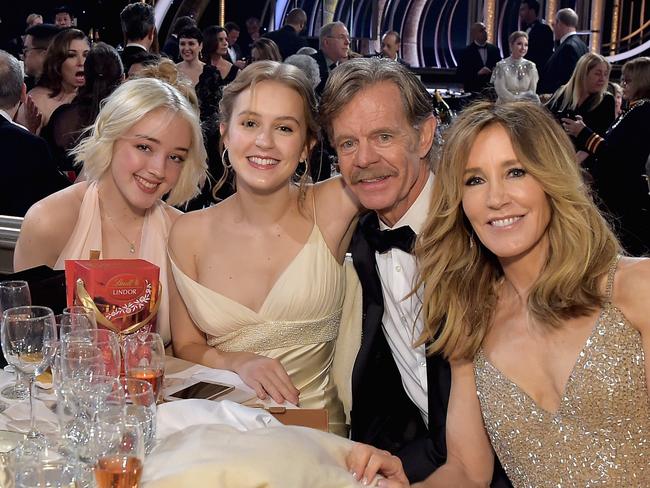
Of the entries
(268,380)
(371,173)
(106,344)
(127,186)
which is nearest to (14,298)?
(106,344)

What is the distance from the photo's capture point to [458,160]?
220 centimetres

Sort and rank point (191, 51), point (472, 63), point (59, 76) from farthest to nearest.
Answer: point (472, 63), point (191, 51), point (59, 76)

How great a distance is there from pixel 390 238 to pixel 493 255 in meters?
0.46

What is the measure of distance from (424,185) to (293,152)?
0.45 meters

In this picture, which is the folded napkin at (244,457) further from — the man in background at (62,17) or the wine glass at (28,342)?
the man in background at (62,17)

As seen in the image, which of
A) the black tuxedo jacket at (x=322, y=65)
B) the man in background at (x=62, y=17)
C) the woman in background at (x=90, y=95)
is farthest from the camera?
the man in background at (x=62, y=17)

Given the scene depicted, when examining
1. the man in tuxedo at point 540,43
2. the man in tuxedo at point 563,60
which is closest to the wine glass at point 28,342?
the man in tuxedo at point 563,60

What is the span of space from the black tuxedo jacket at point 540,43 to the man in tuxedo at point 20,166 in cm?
747

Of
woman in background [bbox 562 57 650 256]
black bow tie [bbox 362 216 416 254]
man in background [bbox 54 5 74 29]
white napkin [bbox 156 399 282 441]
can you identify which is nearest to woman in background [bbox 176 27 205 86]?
woman in background [bbox 562 57 650 256]

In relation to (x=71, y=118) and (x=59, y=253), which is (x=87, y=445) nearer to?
(x=59, y=253)

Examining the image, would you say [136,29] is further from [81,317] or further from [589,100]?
[81,317]

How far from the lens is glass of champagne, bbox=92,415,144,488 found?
4.40ft

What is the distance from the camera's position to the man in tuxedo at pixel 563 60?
8.95 m

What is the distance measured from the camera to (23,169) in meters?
4.29
